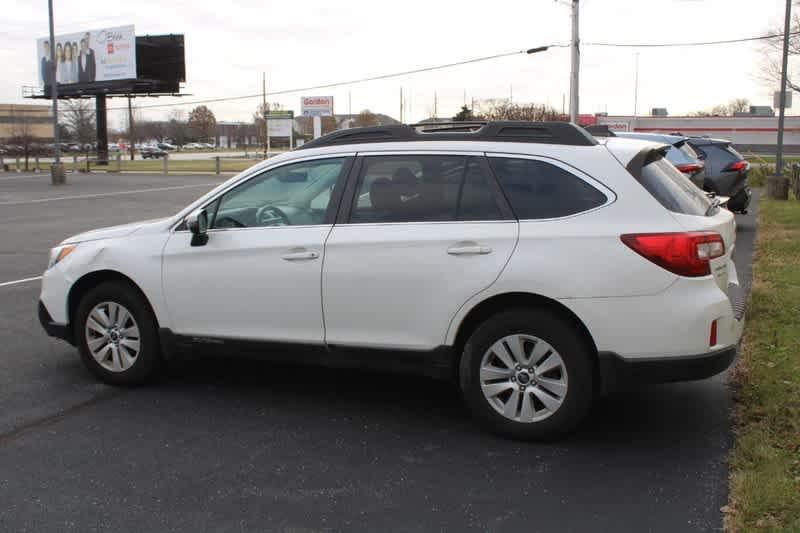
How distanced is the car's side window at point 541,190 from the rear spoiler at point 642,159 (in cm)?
24

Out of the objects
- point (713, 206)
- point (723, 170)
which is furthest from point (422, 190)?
point (723, 170)

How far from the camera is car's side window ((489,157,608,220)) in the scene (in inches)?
182

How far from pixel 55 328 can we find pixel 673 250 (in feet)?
14.4

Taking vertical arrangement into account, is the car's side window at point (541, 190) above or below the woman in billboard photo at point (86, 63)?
below

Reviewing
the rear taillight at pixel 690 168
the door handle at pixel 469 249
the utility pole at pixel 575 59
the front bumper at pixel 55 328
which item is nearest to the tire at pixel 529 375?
the door handle at pixel 469 249

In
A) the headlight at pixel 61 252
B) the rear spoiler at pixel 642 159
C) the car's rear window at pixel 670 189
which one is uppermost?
the rear spoiler at pixel 642 159

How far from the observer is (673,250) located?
4.36 metres

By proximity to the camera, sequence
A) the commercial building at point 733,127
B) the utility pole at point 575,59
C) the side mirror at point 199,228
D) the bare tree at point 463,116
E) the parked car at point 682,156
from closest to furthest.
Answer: the side mirror at point 199,228
the bare tree at point 463,116
the parked car at point 682,156
the utility pole at point 575,59
the commercial building at point 733,127

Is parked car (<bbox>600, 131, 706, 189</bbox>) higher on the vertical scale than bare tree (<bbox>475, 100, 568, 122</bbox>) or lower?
lower

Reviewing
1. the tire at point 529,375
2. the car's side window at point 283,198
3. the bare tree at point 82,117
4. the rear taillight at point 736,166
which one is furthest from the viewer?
the bare tree at point 82,117

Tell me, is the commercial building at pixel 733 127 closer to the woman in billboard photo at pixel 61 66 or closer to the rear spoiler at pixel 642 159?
the woman in billboard photo at pixel 61 66

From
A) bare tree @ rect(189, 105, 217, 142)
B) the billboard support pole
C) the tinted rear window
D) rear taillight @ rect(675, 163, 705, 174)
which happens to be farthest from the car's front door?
bare tree @ rect(189, 105, 217, 142)

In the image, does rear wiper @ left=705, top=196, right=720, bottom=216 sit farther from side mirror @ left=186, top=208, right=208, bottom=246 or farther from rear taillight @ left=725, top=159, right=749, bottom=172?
rear taillight @ left=725, top=159, right=749, bottom=172

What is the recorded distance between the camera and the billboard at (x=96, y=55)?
173ft
